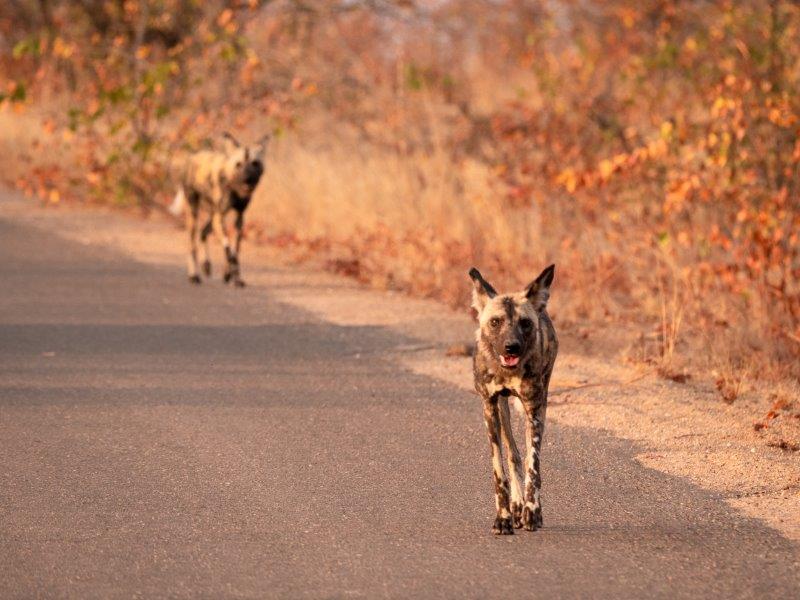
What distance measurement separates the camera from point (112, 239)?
14.8 m

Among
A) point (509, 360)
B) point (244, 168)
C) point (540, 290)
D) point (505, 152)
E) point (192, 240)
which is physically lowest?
point (509, 360)

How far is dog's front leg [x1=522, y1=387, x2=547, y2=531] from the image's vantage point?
16.9 feet

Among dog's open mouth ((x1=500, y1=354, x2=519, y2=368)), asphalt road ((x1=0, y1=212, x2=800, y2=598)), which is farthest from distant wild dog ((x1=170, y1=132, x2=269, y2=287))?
dog's open mouth ((x1=500, y1=354, x2=519, y2=368))

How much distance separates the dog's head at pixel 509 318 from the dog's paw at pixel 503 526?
53cm

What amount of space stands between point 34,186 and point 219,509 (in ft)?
44.4

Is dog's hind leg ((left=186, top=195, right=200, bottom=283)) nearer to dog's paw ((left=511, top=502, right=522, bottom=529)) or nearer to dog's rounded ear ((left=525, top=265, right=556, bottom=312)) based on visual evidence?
dog's rounded ear ((left=525, top=265, right=556, bottom=312))

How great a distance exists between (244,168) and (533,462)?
281 inches

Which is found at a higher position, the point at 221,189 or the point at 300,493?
the point at 221,189

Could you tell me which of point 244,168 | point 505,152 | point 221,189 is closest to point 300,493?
point 244,168

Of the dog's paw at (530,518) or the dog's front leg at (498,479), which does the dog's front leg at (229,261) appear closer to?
the dog's front leg at (498,479)

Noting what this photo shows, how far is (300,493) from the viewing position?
5.62 meters

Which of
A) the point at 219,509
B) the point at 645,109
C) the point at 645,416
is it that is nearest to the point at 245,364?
the point at 645,416

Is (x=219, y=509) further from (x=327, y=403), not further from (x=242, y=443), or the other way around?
(x=327, y=403)

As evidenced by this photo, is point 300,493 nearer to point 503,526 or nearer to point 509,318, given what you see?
point 503,526
